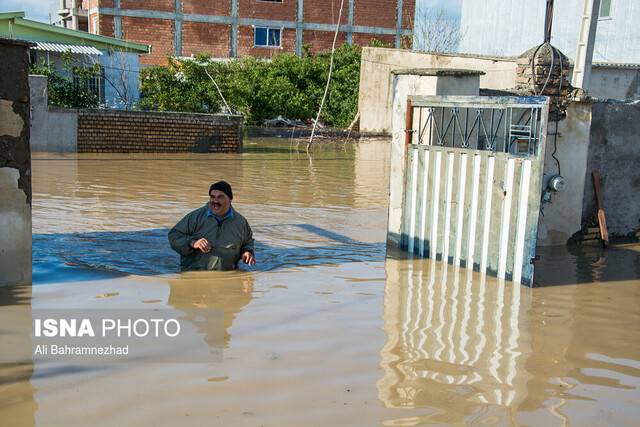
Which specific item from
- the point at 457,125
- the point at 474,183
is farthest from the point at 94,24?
the point at 474,183

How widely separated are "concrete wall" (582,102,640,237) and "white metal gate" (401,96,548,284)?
4.26ft

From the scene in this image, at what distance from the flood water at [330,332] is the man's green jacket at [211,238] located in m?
0.22

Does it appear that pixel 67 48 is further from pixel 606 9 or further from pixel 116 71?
pixel 606 9

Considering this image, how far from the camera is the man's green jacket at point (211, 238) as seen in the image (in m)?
7.09

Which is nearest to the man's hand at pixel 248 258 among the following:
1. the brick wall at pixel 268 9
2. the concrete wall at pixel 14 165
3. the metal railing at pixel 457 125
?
the concrete wall at pixel 14 165

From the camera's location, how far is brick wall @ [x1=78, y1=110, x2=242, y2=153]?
60.1 ft

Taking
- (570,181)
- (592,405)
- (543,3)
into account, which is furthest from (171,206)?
(543,3)

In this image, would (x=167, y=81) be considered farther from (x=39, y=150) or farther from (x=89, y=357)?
(x=89, y=357)

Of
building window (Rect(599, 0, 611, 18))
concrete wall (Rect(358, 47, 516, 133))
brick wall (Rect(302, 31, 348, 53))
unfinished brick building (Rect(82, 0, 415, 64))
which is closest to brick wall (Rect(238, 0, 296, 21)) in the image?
unfinished brick building (Rect(82, 0, 415, 64))

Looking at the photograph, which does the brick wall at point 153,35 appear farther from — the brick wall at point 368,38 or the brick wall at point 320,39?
the brick wall at point 368,38

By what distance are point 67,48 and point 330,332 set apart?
70.0 feet

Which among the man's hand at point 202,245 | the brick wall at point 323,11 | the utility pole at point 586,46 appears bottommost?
the man's hand at point 202,245

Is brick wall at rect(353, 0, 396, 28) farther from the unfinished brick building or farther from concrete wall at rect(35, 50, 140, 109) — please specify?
concrete wall at rect(35, 50, 140, 109)

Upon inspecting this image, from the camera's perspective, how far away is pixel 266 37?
41.0m
